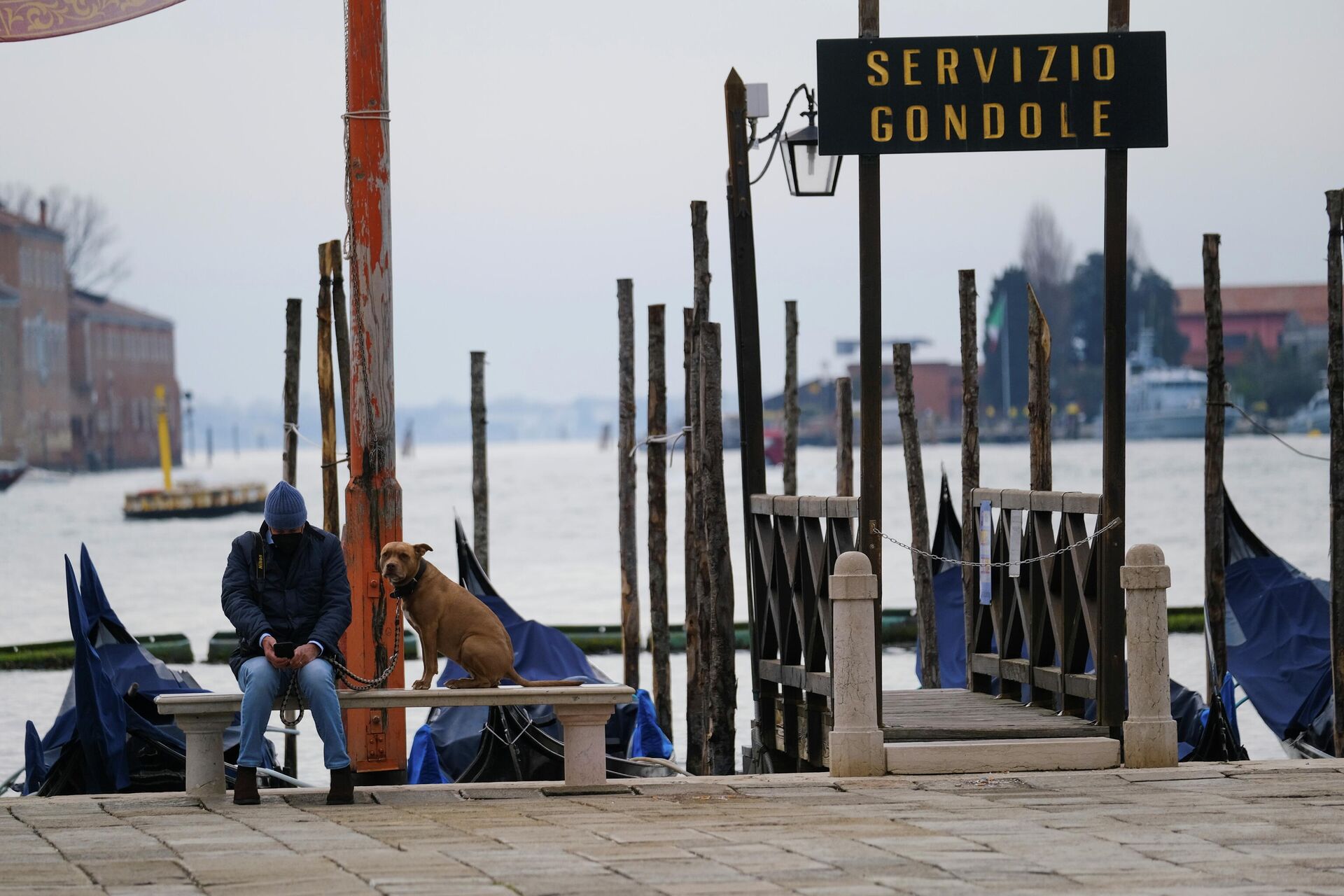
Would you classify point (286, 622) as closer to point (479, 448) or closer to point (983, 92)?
point (983, 92)

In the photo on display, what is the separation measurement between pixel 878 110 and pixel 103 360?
204 ft

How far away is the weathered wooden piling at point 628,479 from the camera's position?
42.1 feet

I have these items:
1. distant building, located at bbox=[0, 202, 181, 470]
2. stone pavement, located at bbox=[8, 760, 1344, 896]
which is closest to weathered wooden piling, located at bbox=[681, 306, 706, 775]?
stone pavement, located at bbox=[8, 760, 1344, 896]

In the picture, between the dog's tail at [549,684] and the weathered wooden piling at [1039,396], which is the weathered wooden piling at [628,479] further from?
the dog's tail at [549,684]

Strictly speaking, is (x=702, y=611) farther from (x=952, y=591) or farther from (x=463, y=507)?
(x=463, y=507)

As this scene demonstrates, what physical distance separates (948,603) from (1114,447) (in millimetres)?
5572

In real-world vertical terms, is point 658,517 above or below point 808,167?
below

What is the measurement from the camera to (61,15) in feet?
22.7

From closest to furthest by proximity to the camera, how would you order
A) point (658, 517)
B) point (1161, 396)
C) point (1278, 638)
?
1. point (1278, 638)
2. point (658, 517)
3. point (1161, 396)

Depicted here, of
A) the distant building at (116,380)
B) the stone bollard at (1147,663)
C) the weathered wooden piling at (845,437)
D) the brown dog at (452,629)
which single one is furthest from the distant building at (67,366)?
the stone bollard at (1147,663)

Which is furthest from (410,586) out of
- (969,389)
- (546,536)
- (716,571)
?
(546,536)

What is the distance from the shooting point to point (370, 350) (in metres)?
7.55

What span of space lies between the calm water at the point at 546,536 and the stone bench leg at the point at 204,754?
5023 millimetres

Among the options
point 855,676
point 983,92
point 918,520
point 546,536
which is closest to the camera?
point 855,676
